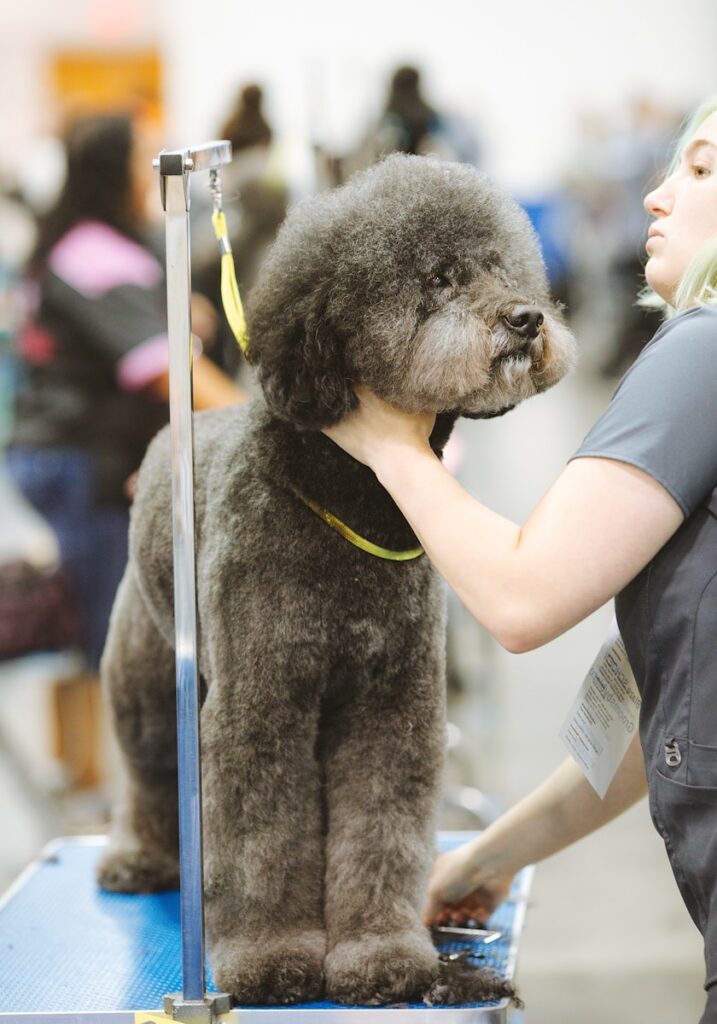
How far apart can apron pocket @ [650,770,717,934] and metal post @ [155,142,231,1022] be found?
422 mm

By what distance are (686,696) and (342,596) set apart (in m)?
0.33

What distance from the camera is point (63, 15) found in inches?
311

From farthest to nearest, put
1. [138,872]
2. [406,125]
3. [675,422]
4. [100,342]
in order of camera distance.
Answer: [406,125] → [100,342] → [138,872] → [675,422]

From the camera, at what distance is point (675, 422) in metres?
1.08

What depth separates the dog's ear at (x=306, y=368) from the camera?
3.88 ft

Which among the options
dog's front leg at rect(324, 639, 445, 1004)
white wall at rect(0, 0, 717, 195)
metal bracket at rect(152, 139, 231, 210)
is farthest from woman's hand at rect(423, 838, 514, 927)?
white wall at rect(0, 0, 717, 195)

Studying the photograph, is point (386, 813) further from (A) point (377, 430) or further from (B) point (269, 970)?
(A) point (377, 430)

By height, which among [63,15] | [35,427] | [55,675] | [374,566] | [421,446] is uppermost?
[63,15]

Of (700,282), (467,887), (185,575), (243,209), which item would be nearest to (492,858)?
(467,887)

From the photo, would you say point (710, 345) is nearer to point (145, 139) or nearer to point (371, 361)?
point (371, 361)

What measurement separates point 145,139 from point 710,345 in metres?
2.02

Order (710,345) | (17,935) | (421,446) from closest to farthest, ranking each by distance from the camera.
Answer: (710,345), (421,446), (17,935)

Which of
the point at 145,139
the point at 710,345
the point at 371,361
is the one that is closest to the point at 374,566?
the point at 371,361

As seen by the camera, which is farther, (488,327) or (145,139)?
(145,139)
